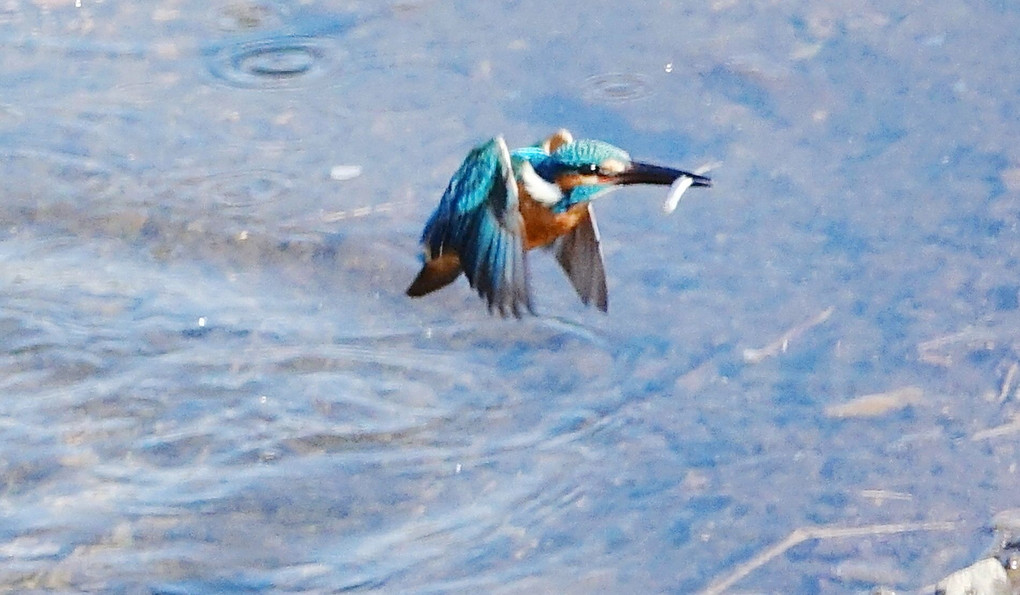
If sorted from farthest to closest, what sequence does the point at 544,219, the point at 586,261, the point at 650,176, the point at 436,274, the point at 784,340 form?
1. the point at 784,340
2. the point at 436,274
3. the point at 586,261
4. the point at 544,219
5. the point at 650,176

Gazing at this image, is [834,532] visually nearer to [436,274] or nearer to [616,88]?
[436,274]

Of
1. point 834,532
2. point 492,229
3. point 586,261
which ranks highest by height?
point 492,229

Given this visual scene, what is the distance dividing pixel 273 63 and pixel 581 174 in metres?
2.23

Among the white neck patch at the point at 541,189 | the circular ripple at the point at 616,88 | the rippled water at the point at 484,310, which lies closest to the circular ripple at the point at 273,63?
the rippled water at the point at 484,310

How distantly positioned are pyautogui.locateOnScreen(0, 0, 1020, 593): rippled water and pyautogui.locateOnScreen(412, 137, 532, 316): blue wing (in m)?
0.57

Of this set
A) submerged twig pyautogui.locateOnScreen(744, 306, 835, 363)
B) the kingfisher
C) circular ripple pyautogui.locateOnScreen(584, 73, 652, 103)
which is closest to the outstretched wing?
the kingfisher

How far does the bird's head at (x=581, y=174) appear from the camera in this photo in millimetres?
4113

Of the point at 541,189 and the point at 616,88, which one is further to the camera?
the point at 616,88

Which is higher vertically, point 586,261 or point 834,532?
point 586,261

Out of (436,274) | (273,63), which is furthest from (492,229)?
(273,63)

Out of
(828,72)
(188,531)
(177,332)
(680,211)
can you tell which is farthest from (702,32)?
(188,531)

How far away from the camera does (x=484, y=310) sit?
16.1ft

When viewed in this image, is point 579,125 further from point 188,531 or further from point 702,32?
point 188,531

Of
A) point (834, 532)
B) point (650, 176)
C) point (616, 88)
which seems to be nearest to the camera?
point (834, 532)
